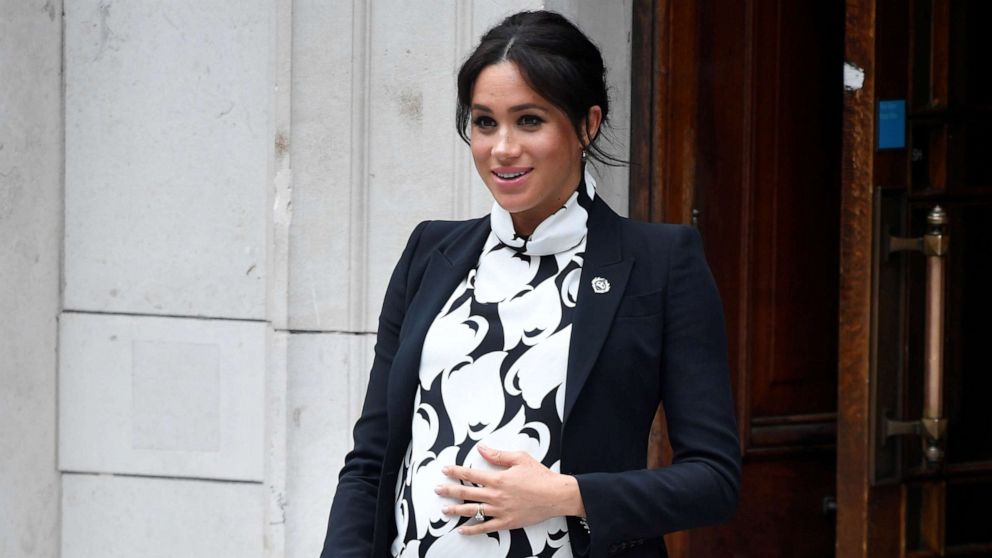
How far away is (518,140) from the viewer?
7.02 ft

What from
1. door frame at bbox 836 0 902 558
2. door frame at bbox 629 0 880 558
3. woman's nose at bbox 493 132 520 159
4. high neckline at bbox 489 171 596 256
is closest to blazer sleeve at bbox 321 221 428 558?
high neckline at bbox 489 171 596 256

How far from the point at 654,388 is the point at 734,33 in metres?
2.13

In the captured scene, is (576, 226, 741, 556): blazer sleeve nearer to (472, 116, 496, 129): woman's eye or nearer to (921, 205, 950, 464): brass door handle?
(472, 116, 496, 129): woman's eye

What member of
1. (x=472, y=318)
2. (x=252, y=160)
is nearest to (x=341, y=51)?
(x=252, y=160)

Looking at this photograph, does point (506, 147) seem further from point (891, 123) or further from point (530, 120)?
point (891, 123)

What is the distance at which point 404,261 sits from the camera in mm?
2371

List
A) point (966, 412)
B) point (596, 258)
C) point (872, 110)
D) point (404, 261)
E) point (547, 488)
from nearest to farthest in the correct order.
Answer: point (547, 488), point (596, 258), point (404, 261), point (872, 110), point (966, 412)

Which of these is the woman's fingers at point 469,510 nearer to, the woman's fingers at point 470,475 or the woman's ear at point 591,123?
the woman's fingers at point 470,475

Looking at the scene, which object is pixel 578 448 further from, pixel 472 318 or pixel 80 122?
pixel 80 122

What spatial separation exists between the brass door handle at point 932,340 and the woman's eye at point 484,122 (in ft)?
6.08

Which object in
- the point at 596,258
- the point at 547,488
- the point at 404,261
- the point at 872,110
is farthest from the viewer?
the point at 872,110

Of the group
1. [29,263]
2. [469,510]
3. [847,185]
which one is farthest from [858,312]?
[29,263]

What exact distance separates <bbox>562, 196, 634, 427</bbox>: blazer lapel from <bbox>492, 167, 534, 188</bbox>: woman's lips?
14cm

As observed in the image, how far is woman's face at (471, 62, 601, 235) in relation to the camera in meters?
2.13
